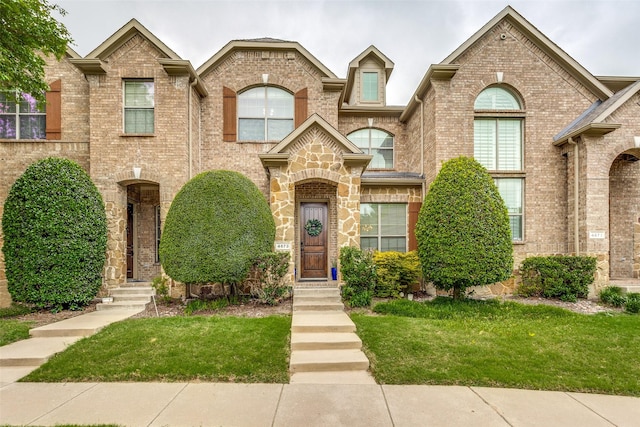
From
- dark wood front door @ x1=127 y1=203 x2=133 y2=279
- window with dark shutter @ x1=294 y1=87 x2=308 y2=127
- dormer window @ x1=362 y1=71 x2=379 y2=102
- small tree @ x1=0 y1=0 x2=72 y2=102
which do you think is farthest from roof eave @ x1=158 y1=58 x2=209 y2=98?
dormer window @ x1=362 y1=71 x2=379 y2=102

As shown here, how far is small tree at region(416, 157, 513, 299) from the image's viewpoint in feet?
24.6

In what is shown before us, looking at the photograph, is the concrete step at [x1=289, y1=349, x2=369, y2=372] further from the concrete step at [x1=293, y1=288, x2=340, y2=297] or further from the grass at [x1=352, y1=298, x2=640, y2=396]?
the concrete step at [x1=293, y1=288, x2=340, y2=297]

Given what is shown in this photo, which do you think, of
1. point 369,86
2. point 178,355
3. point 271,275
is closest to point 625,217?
point 369,86

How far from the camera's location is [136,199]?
1035 cm

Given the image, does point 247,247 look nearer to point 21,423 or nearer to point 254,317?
point 254,317

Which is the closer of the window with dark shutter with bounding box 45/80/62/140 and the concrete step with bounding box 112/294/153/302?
the concrete step with bounding box 112/294/153/302

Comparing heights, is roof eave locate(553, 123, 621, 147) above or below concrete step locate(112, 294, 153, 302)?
above

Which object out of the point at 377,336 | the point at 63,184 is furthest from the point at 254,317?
the point at 63,184

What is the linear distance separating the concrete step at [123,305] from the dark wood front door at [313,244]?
180 inches

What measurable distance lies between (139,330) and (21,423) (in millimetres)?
2561

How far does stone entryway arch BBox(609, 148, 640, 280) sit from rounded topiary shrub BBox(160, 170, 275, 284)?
1139cm

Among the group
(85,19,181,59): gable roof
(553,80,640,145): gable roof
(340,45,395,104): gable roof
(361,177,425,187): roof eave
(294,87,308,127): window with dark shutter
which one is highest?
(340,45,395,104): gable roof

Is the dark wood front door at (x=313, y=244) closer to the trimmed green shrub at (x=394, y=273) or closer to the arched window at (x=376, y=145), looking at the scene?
the trimmed green shrub at (x=394, y=273)

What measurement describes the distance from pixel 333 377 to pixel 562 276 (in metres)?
7.84
